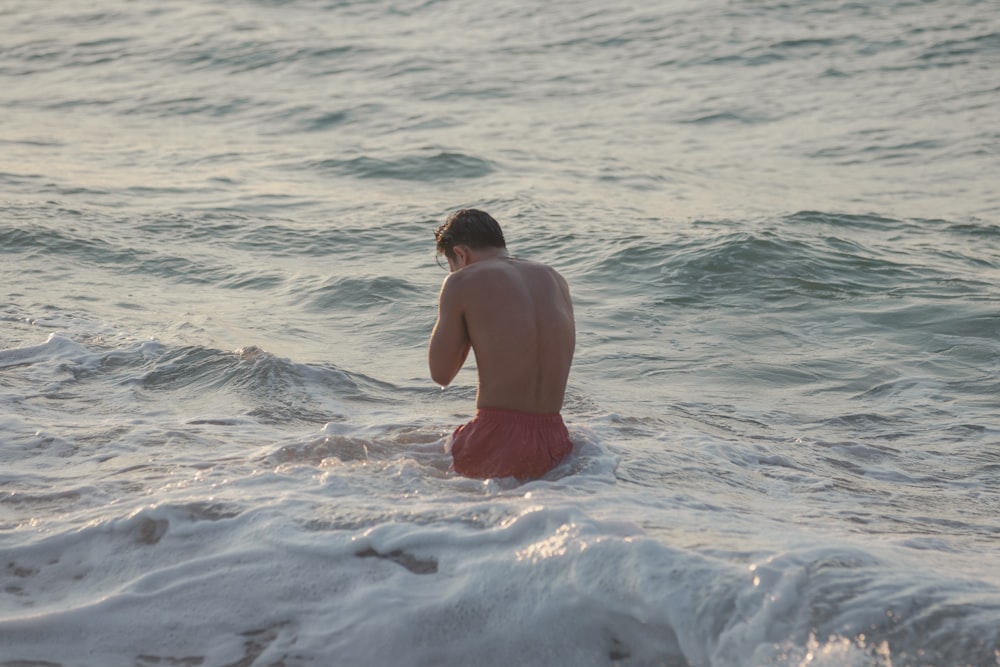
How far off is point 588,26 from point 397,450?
16392 millimetres

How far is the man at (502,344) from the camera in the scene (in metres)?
4.69

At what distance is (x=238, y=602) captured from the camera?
11.9 ft

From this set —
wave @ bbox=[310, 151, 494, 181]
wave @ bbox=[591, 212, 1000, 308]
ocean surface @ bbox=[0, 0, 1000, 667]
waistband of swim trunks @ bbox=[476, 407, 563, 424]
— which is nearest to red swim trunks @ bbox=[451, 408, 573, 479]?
waistband of swim trunks @ bbox=[476, 407, 563, 424]

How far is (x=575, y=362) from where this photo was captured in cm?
743

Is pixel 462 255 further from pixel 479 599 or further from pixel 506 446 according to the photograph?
pixel 479 599

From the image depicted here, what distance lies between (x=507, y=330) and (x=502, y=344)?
6cm

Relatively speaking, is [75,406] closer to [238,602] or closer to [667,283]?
[238,602]

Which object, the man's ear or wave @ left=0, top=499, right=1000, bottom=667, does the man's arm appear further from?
wave @ left=0, top=499, right=1000, bottom=667

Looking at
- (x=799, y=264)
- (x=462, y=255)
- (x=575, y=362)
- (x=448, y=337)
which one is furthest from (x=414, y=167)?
(x=448, y=337)

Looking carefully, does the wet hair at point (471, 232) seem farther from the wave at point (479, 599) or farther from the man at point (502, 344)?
the wave at point (479, 599)

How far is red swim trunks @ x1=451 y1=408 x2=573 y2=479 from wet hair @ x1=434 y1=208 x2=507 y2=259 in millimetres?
701

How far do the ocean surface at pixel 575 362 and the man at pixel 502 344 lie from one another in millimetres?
190

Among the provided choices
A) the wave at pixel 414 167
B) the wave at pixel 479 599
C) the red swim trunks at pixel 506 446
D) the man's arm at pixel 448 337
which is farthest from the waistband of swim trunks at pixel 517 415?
the wave at pixel 414 167

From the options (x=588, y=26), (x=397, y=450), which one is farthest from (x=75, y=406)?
(x=588, y=26)
